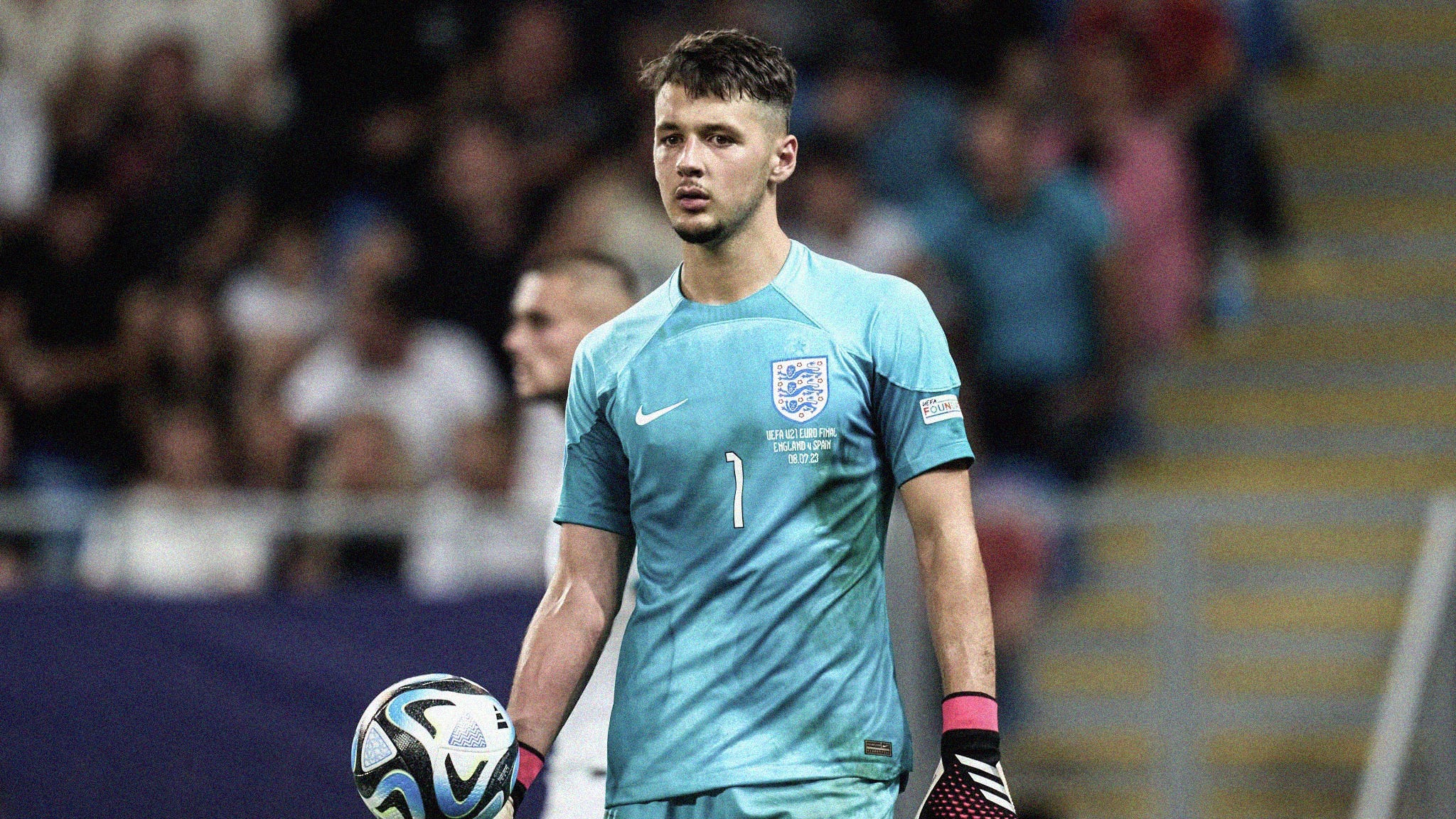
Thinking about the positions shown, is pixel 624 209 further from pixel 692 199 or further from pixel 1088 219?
pixel 692 199

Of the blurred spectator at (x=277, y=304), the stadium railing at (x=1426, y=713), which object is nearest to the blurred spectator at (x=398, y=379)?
the blurred spectator at (x=277, y=304)

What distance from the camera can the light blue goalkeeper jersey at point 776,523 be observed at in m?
3.79

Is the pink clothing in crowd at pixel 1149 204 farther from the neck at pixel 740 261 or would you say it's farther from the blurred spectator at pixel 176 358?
the neck at pixel 740 261

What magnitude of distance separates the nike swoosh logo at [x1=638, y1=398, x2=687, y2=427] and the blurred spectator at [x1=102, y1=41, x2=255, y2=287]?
618cm

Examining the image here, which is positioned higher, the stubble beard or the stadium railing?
the stubble beard

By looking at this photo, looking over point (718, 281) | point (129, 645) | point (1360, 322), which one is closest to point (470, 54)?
point (129, 645)

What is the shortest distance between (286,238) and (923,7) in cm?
325

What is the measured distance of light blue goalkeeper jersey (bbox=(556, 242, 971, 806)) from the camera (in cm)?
379

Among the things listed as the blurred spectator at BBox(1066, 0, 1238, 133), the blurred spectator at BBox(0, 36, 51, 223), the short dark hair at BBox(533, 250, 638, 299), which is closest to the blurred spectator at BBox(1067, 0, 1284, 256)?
A: the blurred spectator at BBox(1066, 0, 1238, 133)

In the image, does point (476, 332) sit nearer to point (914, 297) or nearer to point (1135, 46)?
point (1135, 46)

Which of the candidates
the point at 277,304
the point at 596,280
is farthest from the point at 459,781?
the point at 277,304

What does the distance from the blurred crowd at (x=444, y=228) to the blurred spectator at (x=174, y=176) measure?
2cm

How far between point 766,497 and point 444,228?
601cm

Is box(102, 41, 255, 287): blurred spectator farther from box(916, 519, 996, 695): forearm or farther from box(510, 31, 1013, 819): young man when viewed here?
box(916, 519, 996, 695): forearm
